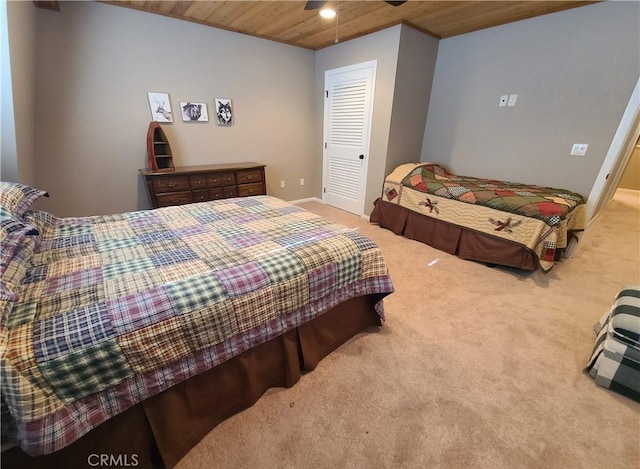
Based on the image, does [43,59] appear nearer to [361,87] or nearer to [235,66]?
[235,66]

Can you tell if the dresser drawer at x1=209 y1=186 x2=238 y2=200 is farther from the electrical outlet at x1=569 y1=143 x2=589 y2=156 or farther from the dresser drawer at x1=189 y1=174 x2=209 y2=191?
the electrical outlet at x1=569 y1=143 x2=589 y2=156

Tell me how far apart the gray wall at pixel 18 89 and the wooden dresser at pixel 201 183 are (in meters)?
0.89

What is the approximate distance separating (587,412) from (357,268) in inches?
51.7

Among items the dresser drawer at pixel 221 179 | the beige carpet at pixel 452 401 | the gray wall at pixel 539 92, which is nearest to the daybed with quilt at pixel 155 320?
the beige carpet at pixel 452 401

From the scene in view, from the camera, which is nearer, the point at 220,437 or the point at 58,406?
the point at 58,406

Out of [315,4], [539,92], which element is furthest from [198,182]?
[539,92]

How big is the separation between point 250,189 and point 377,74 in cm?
217

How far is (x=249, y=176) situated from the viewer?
3547 mm

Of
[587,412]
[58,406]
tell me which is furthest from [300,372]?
[587,412]

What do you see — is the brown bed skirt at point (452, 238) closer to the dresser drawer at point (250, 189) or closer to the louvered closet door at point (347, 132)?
the louvered closet door at point (347, 132)

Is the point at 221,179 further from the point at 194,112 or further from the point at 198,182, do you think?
the point at 194,112

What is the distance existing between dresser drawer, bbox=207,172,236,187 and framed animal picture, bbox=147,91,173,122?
823mm

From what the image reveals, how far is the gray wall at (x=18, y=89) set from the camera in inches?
69.2

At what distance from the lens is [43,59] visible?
246 cm
